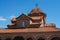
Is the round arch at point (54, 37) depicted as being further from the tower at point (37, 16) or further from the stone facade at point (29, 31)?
the tower at point (37, 16)

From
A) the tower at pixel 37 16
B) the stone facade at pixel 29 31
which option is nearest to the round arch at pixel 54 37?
the stone facade at pixel 29 31

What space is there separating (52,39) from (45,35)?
151 cm

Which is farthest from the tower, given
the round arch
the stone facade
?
the round arch

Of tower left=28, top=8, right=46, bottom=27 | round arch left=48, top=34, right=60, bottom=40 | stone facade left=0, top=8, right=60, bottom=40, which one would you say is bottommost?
round arch left=48, top=34, right=60, bottom=40

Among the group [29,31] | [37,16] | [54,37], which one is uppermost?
[37,16]

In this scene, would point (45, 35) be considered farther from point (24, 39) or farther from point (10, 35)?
point (10, 35)

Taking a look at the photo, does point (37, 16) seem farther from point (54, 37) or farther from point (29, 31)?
point (54, 37)

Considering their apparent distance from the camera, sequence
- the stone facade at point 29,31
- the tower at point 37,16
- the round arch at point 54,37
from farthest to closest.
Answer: the tower at point 37,16 < the stone facade at point 29,31 < the round arch at point 54,37

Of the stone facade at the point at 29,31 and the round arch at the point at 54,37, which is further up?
the stone facade at the point at 29,31

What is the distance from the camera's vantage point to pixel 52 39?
3747 cm

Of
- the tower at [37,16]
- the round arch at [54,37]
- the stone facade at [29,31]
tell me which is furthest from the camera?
the tower at [37,16]

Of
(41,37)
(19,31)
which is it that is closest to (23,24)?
(19,31)

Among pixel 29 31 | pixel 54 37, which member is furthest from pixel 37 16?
pixel 54 37

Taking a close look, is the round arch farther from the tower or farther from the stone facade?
the tower
